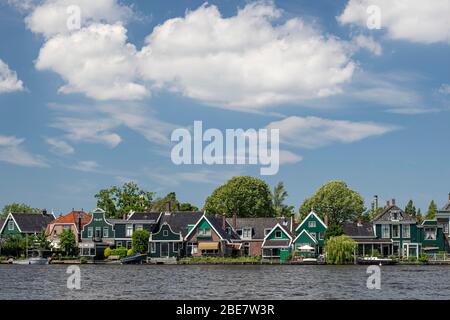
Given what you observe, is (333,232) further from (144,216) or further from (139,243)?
(144,216)

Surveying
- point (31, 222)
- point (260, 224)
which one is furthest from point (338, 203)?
point (31, 222)

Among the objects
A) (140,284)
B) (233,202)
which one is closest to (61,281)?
(140,284)

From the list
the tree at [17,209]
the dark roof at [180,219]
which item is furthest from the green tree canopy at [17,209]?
the dark roof at [180,219]

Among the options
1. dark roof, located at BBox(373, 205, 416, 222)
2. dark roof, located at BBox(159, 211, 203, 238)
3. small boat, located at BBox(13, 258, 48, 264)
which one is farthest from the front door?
dark roof, located at BBox(373, 205, 416, 222)

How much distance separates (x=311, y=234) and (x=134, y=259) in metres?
23.1

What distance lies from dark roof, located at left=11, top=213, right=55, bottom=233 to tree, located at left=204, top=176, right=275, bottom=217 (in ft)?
86.5

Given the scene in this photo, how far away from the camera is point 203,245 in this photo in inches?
3652

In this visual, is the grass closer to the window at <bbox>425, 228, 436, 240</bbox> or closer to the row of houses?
the row of houses

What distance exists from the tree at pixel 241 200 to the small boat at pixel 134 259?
25905mm

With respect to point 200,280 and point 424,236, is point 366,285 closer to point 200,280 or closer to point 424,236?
point 200,280

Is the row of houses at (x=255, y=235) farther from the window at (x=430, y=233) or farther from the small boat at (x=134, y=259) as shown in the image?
the small boat at (x=134, y=259)

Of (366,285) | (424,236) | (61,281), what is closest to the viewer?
(366,285)

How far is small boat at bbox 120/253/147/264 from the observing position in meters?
88.4

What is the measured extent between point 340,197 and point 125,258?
1630 inches
